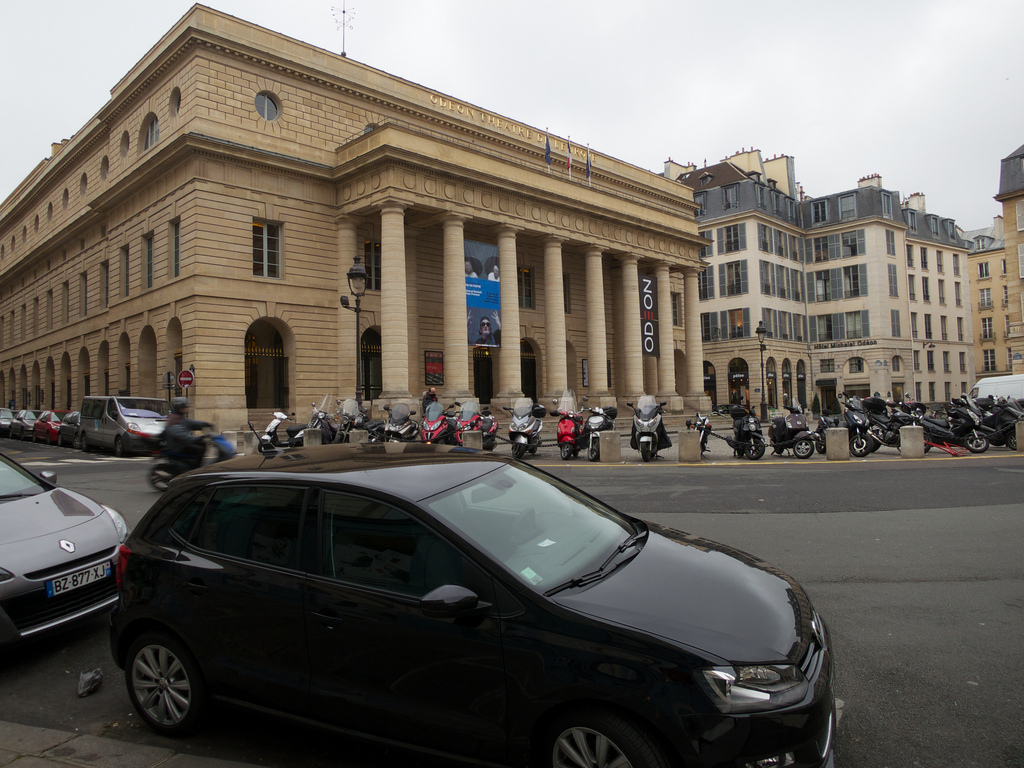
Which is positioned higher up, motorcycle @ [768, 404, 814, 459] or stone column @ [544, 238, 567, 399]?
stone column @ [544, 238, 567, 399]

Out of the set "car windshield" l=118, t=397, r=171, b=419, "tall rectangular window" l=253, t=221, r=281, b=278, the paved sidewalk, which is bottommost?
the paved sidewalk

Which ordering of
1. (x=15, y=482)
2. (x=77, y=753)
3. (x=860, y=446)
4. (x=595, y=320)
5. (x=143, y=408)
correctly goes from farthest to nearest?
(x=595, y=320)
(x=143, y=408)
(x=860, y=446)
(x=15, y=482)
(x=77, y=753)

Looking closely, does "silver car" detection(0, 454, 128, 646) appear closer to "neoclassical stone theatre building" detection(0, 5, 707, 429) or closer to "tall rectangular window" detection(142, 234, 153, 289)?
"neoclassical stone theatre building" detection(0, 5, 707, 429)

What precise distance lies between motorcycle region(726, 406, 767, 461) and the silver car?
1309 cm

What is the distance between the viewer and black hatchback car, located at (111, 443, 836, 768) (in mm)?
2479

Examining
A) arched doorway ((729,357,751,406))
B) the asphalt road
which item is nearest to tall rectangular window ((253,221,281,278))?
A: the asphalt road

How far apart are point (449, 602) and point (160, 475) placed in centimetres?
971

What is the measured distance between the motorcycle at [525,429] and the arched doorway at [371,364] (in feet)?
50.0

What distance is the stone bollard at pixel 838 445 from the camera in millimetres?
14906

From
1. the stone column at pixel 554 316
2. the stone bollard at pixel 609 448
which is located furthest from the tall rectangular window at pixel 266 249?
the stone bollard at pixel 609 448

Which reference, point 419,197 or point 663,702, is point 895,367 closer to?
point 419,197

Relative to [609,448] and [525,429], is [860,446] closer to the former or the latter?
[609,448]

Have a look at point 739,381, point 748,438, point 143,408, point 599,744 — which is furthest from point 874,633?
point 739,381

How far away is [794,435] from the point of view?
50.7ft
